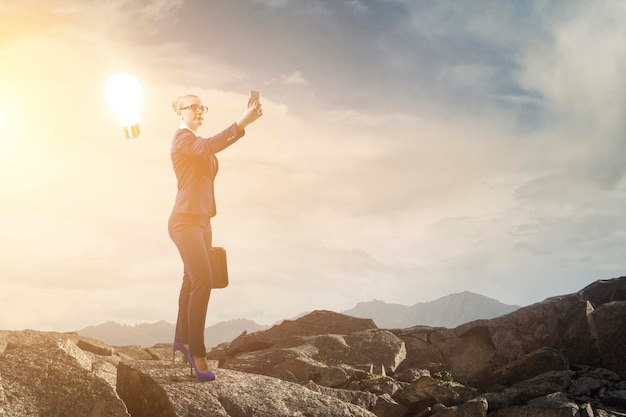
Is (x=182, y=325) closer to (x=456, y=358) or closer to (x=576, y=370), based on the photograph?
(x=456, y=358)

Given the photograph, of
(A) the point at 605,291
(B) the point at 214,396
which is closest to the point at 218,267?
(B) the point at 214,396

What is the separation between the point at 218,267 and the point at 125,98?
3.69 m

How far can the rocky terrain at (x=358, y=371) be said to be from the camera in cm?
845

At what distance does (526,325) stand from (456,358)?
370cm

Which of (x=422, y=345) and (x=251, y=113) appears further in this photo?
(x=422, y=345)

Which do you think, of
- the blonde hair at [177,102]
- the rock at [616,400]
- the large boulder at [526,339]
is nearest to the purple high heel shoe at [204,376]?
the blonde hair at [177,102]

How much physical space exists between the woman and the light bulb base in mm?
893

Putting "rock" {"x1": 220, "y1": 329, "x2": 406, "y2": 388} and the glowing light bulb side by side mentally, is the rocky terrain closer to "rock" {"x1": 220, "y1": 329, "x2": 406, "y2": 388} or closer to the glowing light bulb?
"rock" {"x1": 220, "y1": 329, "x2": 406, "y2": 388}

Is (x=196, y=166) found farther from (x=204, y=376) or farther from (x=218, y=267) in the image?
(x=204, y=376)

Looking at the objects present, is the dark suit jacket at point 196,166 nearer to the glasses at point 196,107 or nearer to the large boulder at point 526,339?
the glasses at point 196,107

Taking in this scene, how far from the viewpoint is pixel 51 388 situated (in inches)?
316

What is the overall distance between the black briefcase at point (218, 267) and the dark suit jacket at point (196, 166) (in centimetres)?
82

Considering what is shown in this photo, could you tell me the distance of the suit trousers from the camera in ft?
32.6

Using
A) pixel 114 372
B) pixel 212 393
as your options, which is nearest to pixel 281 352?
pixel 114 372
